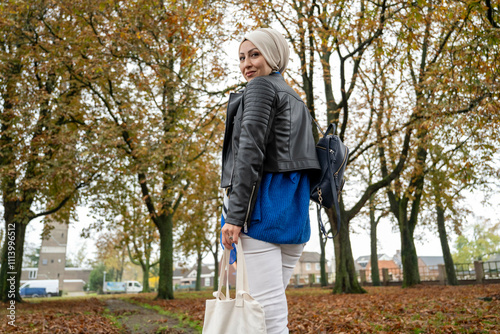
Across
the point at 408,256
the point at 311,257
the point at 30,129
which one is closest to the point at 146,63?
the point at 30,129

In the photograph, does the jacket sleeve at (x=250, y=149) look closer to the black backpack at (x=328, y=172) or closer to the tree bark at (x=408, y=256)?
the black backpack at (x=328, y=172)

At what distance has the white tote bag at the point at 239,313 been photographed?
1952 mm

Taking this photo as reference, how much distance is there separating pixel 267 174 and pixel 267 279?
1.88ft

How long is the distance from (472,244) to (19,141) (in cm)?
5821

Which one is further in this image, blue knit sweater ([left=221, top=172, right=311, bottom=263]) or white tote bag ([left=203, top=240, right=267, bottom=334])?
blue knit sweater ([left=221, top=172, right=311, bottom=263])

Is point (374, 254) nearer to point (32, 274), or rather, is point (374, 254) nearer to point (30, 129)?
point (30, 129)

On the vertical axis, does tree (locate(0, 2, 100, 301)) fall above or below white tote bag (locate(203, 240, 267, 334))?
above

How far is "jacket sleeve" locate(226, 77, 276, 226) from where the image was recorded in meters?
2.08

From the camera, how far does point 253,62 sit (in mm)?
2443

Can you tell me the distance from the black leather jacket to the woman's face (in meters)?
0.07

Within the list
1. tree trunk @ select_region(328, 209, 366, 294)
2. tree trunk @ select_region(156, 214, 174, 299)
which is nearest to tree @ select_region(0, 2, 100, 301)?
tree trunk @ select_region(156, 214, 174, 299)

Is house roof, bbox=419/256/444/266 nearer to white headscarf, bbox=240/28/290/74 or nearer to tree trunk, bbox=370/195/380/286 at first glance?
tree trunk, bbox=370/195/380/286

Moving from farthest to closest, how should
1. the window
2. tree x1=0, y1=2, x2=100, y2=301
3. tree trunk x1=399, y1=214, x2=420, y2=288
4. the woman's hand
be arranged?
the window → tree trunk x1=399, y1=214, x2=420, y2=288 → tree x1=0, y1=2, x2=100, y2=301 → the woman's hand

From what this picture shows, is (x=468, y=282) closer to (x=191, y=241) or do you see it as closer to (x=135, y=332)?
(x=191, y=241)
